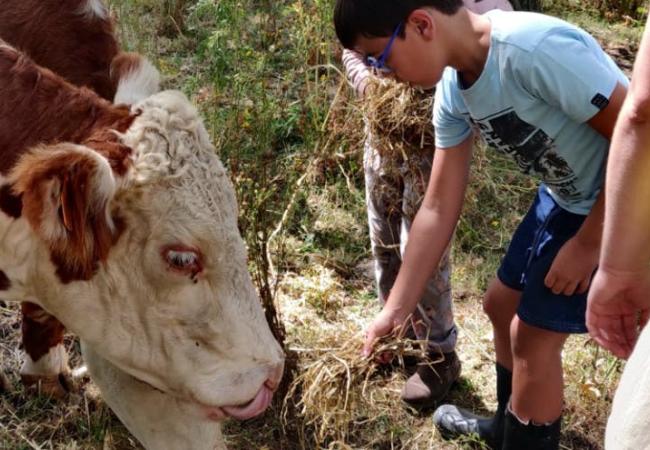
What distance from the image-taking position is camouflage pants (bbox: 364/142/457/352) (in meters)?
3.28

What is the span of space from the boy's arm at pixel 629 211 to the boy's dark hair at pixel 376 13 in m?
0.87

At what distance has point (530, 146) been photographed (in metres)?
2.54

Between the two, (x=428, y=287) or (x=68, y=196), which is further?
(x=428, y=287)

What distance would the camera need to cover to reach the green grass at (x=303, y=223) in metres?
3.31

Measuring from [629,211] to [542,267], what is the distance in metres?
0.93

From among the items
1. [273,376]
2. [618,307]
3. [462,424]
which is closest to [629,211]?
[618,307]

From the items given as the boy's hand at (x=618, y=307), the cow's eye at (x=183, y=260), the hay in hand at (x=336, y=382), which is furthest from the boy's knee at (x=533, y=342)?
the cow's eye at (x=183, y=260)

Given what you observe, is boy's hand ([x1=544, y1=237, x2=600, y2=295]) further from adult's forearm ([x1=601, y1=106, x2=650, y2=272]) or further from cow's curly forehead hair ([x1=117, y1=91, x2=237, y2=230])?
cow's curly forehead hair ([x1=117, y1=91, x2=237, y2=230])

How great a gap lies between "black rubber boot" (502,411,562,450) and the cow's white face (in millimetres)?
858

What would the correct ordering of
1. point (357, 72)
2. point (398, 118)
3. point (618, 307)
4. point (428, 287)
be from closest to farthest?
point (618, 307) < point (398, 118) < point (428, 287) < point (357, 72)

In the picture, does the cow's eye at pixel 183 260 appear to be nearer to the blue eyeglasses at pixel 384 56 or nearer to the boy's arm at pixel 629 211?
the blue eyeglasses at pixel 384 56

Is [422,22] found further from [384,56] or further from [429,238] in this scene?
[429,238]

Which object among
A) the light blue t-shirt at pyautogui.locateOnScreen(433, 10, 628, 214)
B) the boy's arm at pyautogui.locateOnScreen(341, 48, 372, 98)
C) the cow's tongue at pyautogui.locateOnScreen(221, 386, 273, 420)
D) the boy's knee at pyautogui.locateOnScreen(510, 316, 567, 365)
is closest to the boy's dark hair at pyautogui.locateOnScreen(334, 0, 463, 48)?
the light blue t-shirt at pyautogui.locateOnScreen(433, 10, 628, 214)

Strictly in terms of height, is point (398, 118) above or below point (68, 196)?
below
